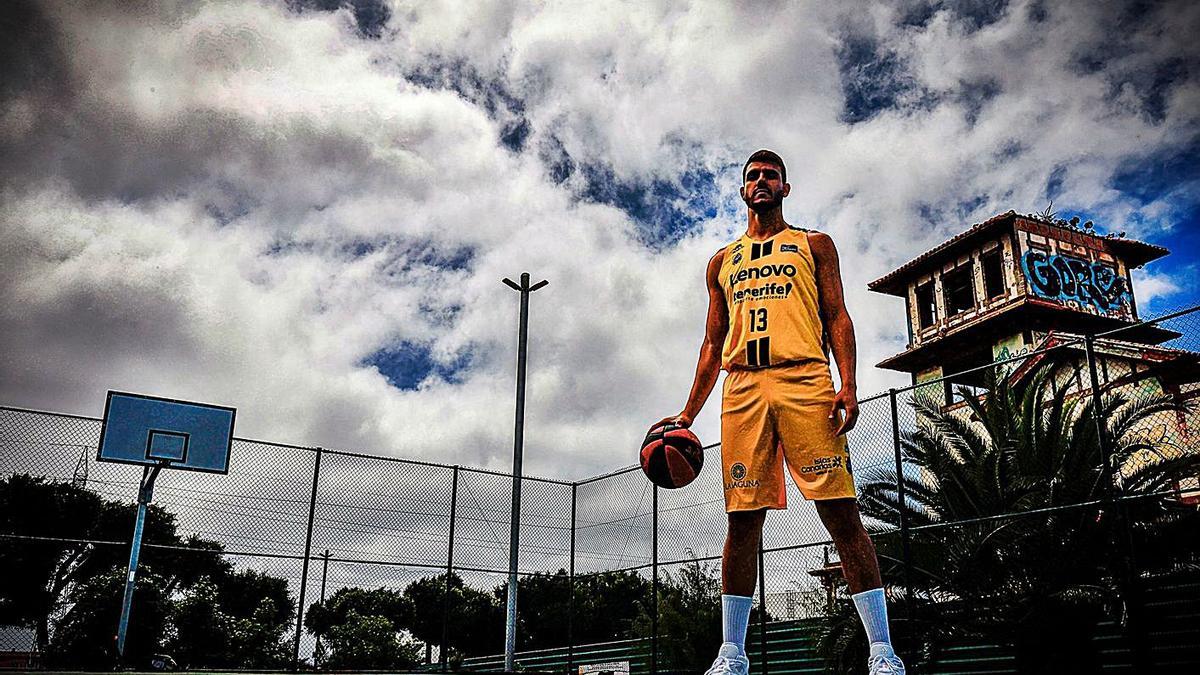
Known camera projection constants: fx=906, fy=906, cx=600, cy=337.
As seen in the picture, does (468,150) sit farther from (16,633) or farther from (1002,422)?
(16,633)

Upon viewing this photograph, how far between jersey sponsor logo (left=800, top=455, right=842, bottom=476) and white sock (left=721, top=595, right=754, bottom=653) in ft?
1.96

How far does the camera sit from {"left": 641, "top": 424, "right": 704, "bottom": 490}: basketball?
4.06 meters

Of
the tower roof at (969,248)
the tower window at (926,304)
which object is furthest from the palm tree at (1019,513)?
the tower window at (926,304)

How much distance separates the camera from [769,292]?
4.04 meters

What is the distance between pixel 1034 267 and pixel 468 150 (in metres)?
24.6

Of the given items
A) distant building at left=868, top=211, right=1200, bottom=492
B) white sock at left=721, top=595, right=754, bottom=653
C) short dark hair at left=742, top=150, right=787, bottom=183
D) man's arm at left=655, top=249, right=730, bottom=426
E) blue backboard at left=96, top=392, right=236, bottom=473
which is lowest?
white sock at left=721, top=595, right=754, bottom=653

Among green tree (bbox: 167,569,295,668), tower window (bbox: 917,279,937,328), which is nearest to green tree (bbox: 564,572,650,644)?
green tree (bbox: 167,569,295,668)

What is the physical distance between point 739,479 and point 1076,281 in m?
31.3

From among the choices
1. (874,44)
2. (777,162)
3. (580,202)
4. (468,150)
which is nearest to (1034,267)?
(874,44)

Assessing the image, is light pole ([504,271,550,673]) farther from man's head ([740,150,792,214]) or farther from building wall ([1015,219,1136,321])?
building wall ([1015,219,1136,321])

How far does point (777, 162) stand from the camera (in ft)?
14.1

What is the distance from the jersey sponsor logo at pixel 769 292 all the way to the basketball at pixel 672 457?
26.9 inches

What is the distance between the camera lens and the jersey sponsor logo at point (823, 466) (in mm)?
3625

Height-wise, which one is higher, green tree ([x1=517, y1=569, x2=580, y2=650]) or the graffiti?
the graffiti
